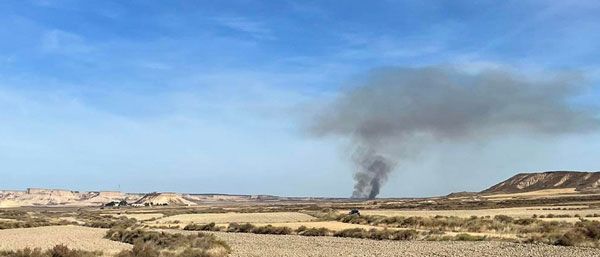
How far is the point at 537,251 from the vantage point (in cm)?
2511

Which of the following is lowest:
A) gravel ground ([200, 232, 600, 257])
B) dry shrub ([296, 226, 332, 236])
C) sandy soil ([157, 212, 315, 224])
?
gravel ground ([200, 232, 600, 257])

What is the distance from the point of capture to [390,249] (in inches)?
1129

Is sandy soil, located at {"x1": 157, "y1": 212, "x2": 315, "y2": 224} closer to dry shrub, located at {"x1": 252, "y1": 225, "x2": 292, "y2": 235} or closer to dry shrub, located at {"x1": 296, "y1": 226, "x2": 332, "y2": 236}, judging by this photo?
dry shrub, located at {"x1": 252, "y1": 225, "x2": 292, "y2": 235}

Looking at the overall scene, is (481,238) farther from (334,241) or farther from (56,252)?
(56,252)

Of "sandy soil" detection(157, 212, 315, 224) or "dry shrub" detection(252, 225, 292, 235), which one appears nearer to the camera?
"dry shrub" detection(252, 225, 292, 235)

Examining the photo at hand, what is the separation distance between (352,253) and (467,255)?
18.6 feet

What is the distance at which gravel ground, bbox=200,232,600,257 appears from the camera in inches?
981

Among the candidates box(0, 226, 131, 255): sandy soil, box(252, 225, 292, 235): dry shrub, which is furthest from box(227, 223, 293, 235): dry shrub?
box(0, 226, 131, 255): sandy soil

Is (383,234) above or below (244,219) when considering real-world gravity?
below

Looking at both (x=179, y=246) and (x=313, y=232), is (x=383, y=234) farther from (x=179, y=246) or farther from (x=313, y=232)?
(x=179, y=246)

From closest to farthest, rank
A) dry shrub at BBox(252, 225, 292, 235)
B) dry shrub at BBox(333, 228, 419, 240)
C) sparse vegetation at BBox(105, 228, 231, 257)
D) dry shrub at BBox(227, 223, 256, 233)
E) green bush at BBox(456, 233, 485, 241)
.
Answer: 1. sparse vegetation at BBox(105, 228, 231, 257)
2. green bush at BBox(456, 233, 485, 241)
3. dry shrub at BBox(333, 228, 419, 240)
4. dry shrub at BBox(252, 225, 292, 235)
5. dry shrub at BBox(227, 223, 256, 233)

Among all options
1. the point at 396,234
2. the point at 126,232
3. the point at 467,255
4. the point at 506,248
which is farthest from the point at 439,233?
the point at 126,232

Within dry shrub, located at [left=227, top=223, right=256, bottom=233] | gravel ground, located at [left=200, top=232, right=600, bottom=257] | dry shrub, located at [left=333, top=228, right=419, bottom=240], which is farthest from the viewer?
dry shrub, located at [left=227, top=223, right=256, bottom=233]

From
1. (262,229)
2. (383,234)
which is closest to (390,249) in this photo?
(383,234)
